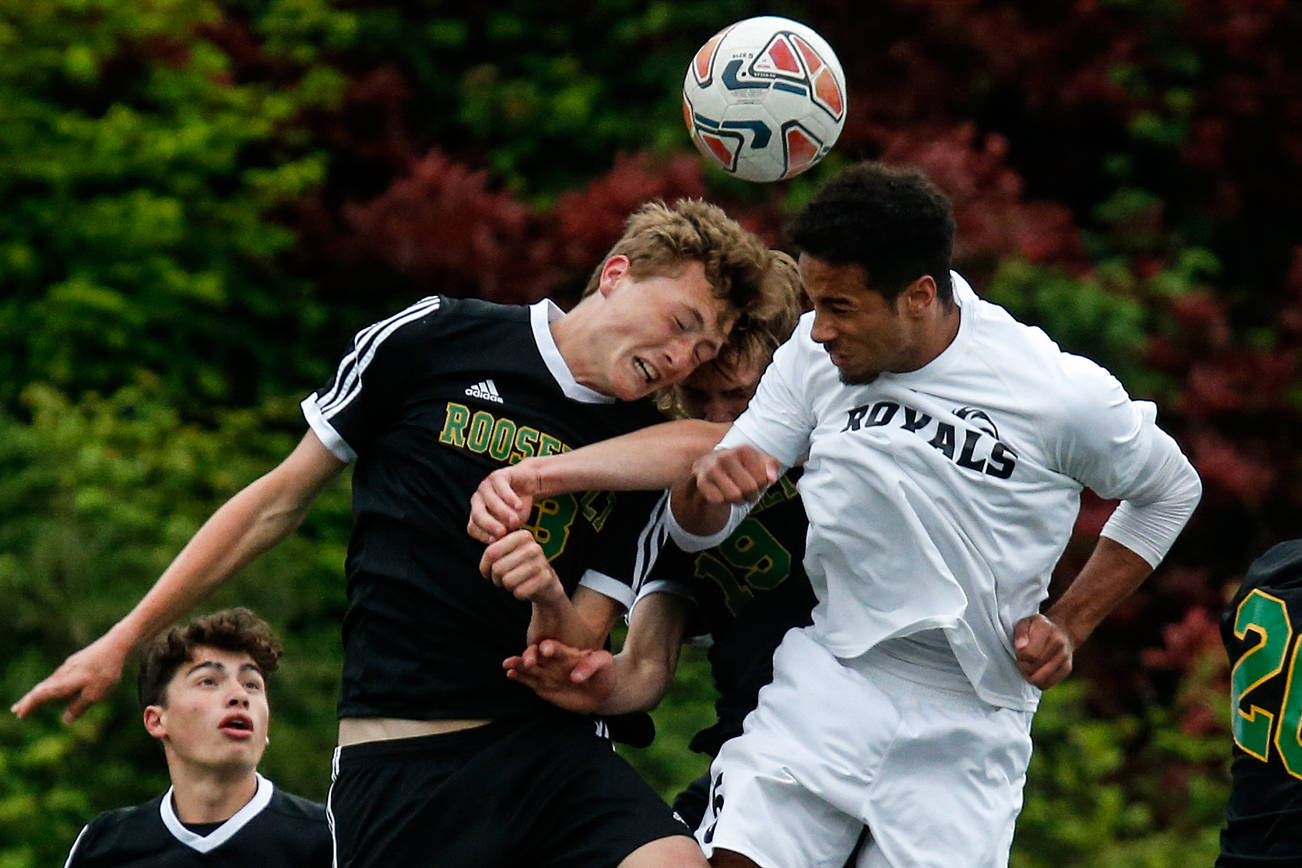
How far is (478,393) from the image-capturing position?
435cm

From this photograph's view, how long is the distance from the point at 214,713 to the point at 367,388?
4.45 ft

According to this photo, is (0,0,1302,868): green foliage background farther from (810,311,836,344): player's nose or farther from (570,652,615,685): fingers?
(810,311,836,344): player's nose

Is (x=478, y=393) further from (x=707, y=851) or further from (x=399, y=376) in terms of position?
(x=707, y=851)

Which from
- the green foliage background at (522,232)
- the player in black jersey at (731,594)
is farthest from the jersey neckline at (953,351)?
the green foliage background at (522,232)

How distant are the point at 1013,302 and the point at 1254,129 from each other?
6.80 feet

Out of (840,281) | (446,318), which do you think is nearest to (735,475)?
(840,281)

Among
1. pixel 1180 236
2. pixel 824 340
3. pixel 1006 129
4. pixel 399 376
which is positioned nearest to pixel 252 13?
pixel 1006 129

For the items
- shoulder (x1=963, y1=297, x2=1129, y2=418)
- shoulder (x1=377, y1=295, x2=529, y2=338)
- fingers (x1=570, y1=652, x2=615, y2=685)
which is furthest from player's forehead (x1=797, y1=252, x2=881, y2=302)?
fingers (x1=570, y1=652, x2=615, y2=685)

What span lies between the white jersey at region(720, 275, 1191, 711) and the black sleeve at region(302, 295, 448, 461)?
83 cm

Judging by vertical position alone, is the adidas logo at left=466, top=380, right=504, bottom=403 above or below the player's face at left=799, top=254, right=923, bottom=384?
below

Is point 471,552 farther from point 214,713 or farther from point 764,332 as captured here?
point 214,713

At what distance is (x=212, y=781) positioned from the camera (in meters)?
5.29

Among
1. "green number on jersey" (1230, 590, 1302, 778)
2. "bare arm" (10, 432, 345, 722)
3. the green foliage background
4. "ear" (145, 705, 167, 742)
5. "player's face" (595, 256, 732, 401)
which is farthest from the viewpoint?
the green foliage background

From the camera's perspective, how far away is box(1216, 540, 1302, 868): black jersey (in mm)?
3824
